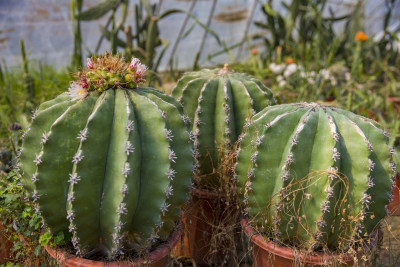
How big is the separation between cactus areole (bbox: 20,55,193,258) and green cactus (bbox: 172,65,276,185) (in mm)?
489

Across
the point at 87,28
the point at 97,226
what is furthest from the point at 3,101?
the point at 97,226

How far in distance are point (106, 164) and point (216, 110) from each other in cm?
89

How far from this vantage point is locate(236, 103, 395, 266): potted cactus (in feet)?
5.69

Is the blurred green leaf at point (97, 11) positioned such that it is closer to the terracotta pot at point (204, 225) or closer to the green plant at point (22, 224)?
the green plant at point (22, 224)

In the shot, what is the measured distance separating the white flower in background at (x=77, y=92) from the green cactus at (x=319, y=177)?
853mm

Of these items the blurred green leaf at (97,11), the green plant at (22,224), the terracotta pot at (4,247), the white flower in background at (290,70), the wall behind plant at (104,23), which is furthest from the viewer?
the wall behind plant at (104,23)

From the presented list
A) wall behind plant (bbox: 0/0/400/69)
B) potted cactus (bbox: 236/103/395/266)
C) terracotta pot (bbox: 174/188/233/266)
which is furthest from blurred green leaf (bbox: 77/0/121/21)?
potted cactus (bbox: 236/103/395/266)

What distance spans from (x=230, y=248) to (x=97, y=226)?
88 centimetres

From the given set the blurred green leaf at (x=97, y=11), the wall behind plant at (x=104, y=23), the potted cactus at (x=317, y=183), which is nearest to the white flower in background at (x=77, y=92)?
the potted cactus at (x=317, y=183)

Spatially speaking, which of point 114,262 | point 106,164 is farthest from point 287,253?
point 106,164

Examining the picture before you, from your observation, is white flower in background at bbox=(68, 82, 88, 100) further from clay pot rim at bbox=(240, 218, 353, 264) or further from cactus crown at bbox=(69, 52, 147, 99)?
clay pot rim at bbox=(240, 218, 353, 264)

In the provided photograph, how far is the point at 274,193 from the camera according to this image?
1854 millimetres

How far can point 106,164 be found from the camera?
1.65 metres

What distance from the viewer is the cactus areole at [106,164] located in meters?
1.61
